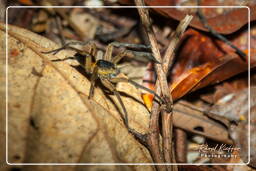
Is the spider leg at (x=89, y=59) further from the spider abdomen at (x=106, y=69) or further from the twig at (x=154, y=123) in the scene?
the twig at (x=154, y=123)

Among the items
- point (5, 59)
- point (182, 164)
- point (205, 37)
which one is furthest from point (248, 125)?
point (5, 59)

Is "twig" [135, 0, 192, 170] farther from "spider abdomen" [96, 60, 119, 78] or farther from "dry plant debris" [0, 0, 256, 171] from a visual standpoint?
"spider abdomen" [96, 60, 119, 78]

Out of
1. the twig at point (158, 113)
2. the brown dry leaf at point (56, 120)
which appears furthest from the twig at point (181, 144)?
the brown dry leaf at point (56, 120)

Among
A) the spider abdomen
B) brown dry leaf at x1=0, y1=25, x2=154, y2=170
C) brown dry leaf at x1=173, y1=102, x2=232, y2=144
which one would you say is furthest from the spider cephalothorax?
brown dry leaf at x1=173, y1=102, x2=232, y2=144

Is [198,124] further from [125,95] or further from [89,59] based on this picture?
[89,59]

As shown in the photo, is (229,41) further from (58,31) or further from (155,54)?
(58,31)

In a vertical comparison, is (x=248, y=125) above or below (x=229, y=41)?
below

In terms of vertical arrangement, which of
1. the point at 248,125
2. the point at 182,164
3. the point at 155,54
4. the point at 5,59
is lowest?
the point at 182,164

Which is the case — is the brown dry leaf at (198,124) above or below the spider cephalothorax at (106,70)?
below
